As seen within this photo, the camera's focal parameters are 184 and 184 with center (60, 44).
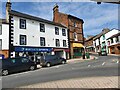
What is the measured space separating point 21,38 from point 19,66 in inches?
395

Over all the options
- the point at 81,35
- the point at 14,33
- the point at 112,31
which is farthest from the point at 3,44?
the point at 112,31

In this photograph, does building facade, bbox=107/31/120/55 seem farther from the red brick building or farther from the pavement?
the pavement

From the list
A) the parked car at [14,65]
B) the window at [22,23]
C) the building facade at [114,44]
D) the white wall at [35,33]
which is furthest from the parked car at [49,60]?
the building facade at [114,44]

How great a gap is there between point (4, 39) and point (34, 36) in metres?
5.60

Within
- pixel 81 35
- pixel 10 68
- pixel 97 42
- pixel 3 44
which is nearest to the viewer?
pixel 10 68

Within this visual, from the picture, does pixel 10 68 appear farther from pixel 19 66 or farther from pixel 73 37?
pixel 73 37

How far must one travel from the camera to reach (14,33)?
28188 millimetres

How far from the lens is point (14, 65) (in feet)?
63.9

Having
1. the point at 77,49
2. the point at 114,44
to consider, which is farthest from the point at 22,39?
the point at 114,44

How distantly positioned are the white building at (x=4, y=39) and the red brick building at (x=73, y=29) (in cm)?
1500

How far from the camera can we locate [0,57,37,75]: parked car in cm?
1856

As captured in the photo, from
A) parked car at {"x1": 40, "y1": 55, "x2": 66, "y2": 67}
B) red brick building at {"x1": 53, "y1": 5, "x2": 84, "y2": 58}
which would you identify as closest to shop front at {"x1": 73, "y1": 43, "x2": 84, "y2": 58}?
red brick building at {"x1": 53, "y1": 5, "x2": 84, "y2": 58}

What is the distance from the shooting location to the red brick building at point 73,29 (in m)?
39.5

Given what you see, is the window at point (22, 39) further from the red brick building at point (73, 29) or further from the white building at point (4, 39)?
the red brick building at point (73, 29)
